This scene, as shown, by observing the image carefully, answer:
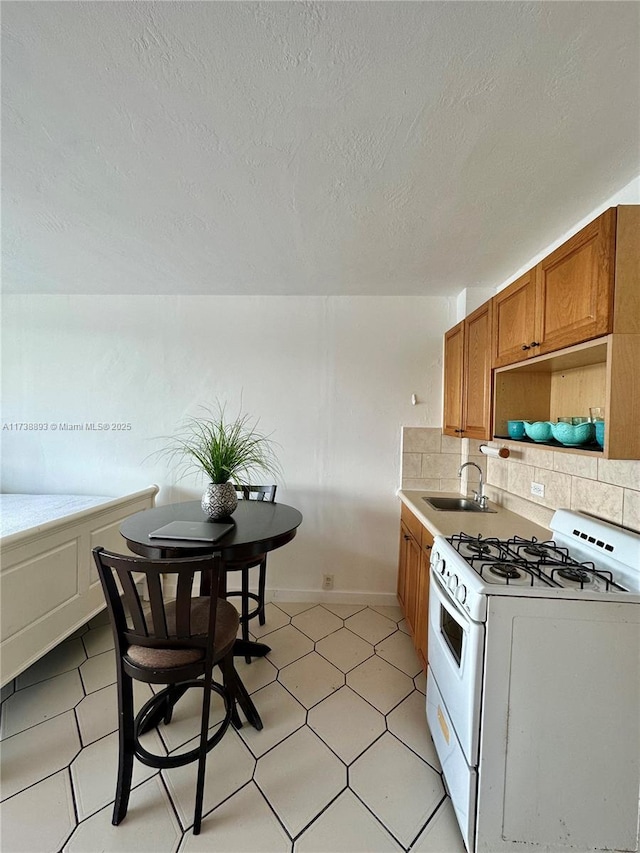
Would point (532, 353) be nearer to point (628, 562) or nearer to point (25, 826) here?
point (628, 562)

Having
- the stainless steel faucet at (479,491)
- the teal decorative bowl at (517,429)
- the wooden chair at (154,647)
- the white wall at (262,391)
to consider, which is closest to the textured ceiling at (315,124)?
the white wall at (262,391)

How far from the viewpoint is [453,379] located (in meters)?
2.27

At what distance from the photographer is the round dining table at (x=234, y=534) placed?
1296 millimetres

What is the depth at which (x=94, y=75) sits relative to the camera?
922 mm

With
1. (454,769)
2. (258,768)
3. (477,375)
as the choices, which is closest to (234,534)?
(258,768)

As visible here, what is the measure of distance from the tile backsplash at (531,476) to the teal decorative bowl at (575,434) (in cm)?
7

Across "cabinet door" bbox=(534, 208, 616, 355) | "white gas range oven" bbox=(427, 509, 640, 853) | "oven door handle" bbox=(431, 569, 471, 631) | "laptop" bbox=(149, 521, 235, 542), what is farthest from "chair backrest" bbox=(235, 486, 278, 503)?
"cabinet door" bbox=(534, 208, 616, 355)

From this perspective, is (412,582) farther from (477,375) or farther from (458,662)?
(477,375)

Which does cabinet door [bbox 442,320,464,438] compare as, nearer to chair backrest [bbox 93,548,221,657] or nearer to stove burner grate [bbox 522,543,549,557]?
stove burner grate [bbox 522,543,549,557]

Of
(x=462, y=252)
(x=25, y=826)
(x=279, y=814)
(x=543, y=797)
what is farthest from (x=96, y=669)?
(x=462, y=252)

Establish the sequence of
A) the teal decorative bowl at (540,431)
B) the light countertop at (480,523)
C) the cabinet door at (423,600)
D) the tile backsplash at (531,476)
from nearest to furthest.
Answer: the tile backsplash at (531,476), the teal decorative bowl at (540,431), the light countertop at (480,523), the cabinet door at (423,600)

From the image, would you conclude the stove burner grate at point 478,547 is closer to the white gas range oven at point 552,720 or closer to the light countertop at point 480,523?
the light countertop at point 480,523

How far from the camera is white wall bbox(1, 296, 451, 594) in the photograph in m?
2.49

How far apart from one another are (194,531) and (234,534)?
182 millimetres
